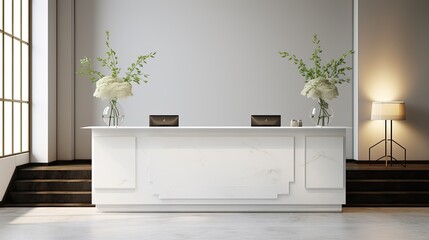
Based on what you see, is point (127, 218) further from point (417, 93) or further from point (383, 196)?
point (417, 93)

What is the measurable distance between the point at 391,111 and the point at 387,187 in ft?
5.39

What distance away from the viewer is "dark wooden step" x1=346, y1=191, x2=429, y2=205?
27.3 feet

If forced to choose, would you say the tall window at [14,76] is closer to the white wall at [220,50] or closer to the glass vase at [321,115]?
the white wall at [220,50]

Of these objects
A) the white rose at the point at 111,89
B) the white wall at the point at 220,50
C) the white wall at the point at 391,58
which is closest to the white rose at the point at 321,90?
the white rose at the point at 111,89

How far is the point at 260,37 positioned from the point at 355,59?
1645 mm

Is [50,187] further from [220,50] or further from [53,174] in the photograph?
[220,50]

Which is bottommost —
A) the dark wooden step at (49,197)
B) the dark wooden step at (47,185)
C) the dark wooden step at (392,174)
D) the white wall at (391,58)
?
the dark wooden step at (49,197)

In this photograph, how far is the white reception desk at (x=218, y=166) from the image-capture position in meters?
7.53

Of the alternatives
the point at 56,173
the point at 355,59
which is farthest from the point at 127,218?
the point at 355,59

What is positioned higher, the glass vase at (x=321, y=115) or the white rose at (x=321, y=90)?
the white rose at (x=321, y=90)

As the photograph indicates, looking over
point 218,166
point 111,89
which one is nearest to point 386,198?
point 218,166

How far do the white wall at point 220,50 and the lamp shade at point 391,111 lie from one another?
885 mm

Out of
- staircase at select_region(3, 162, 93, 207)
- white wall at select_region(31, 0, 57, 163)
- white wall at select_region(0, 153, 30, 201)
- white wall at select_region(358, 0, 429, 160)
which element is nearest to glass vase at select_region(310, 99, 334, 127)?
white wall at select_region(358, 0, 429, 160)

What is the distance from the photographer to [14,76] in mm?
8969
